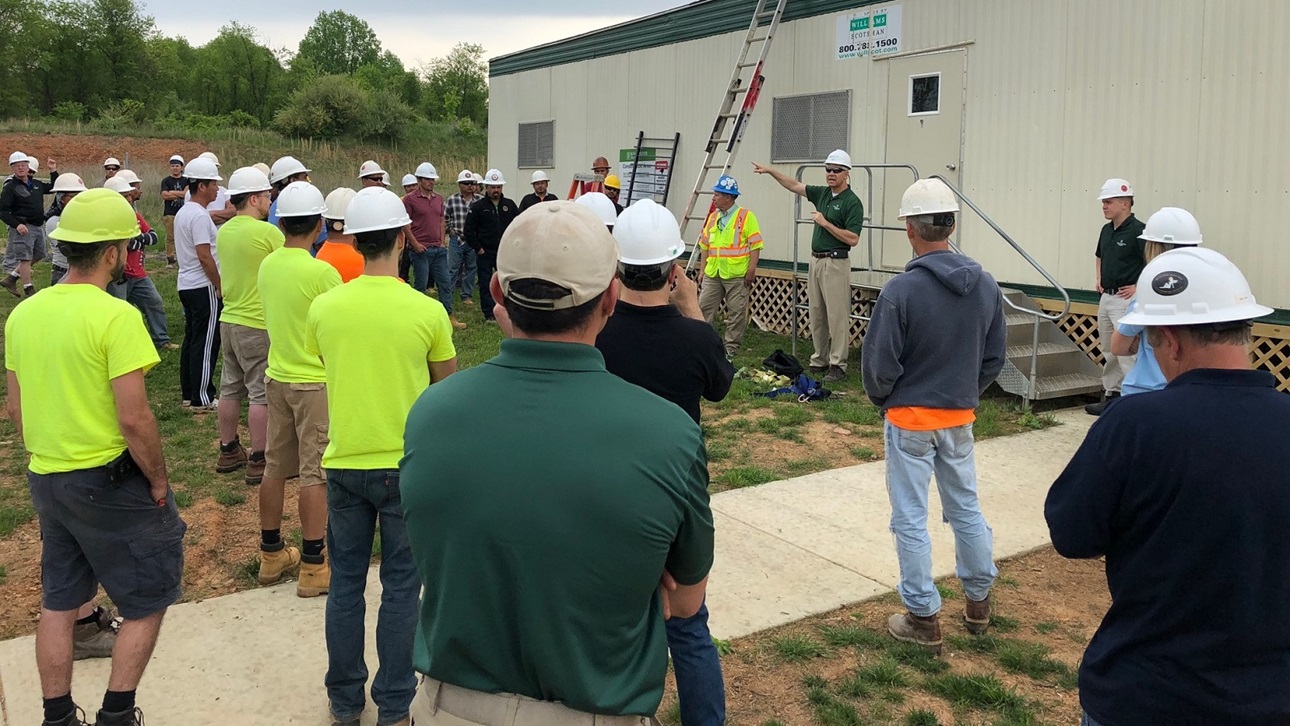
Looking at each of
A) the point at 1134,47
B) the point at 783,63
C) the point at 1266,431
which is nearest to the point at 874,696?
the point at 1266,431

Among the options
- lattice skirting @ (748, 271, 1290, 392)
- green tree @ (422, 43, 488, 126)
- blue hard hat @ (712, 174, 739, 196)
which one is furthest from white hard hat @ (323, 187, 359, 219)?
green tree @ (422, 43, 488, 126)

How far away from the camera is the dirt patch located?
3.96 meters

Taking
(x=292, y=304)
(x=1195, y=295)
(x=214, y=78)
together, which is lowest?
(x=292, y=304)

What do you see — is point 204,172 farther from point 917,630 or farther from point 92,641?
point 917,630

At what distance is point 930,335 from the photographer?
4.27 metres

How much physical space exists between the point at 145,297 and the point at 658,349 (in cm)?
822

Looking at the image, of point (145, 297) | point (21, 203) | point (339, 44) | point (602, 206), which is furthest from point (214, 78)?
point (602, 206)

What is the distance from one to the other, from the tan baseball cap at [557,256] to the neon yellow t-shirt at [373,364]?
1782 mm

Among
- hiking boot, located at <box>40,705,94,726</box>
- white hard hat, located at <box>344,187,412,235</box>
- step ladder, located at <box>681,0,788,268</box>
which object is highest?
step ladder, located at <box>681,0,788,268</box>

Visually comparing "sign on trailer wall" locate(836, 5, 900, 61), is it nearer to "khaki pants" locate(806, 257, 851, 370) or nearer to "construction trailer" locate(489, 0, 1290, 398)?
"construction trailer" locate(489, 0, 1290, 398)

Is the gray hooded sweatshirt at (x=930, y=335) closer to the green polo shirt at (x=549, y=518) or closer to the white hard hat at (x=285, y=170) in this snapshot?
the green polo shirt at (x=549, y=518)

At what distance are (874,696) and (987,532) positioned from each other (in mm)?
926

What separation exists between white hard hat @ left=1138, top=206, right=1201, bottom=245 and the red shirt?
9.25 meters

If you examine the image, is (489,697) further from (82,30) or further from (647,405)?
(82,30)
